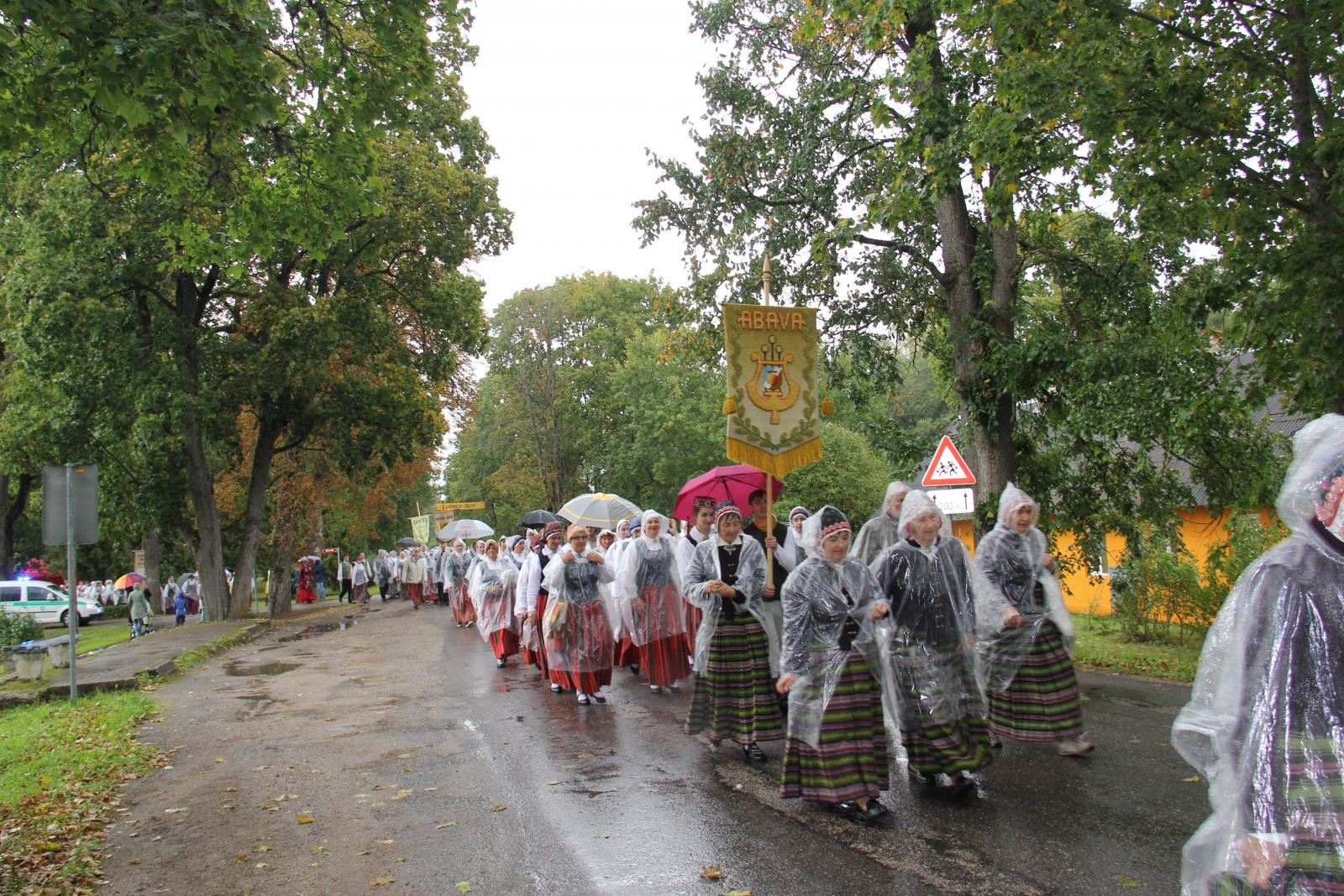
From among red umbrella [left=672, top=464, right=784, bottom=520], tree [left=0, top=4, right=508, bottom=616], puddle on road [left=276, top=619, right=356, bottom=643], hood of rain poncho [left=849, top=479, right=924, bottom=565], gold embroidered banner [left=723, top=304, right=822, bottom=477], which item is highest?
tree [left=0, top=4, right=508, bottom=616]

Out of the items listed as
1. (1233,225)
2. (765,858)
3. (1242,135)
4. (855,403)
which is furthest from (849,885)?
(855,403)

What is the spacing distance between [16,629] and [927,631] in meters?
16.7

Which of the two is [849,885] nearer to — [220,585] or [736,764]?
[736,764]

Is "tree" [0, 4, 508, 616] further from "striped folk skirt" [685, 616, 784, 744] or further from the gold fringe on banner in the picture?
"striped folk skirt" [685, 616, 784, 744]

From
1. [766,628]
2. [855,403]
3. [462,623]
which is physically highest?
[855,403]

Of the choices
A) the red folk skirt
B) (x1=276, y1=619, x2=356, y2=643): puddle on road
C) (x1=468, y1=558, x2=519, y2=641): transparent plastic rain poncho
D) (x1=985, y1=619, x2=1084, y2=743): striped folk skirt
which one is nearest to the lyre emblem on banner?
(x1=985, y1=619, x2=1084, y2=743): striped folk skirt

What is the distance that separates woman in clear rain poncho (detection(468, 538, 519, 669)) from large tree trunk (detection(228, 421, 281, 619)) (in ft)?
37.9

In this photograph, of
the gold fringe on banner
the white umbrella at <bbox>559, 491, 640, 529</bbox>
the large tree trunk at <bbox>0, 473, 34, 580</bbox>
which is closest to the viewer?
the gold fringe on banner

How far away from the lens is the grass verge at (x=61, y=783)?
15.8ft

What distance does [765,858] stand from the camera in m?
4.61

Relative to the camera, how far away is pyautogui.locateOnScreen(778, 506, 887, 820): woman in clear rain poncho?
16.9 feet

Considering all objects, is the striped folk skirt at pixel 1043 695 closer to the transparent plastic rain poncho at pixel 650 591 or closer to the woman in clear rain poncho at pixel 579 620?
the transparent plastic rain poncho at pixel 650 591

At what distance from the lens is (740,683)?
6.92 m

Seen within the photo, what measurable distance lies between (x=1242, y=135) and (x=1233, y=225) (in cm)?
83
